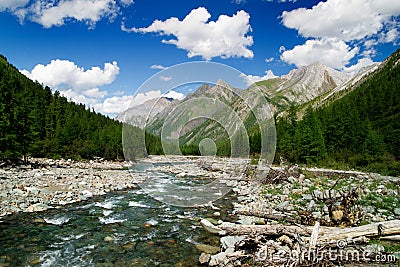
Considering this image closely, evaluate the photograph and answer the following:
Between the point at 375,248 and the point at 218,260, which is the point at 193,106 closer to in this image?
the point at 218,260

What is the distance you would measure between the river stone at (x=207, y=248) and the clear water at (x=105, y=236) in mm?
173

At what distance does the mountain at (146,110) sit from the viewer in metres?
10.8

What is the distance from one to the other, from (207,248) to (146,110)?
584cm

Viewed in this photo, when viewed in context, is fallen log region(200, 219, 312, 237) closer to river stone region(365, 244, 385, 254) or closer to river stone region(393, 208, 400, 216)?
river stone region(365, 244, 385, 254)

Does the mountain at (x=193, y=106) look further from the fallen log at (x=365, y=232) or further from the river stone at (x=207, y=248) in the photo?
the fallen log at (x=365, y=232)

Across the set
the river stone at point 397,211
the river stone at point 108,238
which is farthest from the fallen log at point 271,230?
the river stone at point 397,211

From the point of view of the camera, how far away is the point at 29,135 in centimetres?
2786

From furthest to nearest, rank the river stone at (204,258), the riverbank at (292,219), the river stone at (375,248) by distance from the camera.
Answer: the river stone at (204,258), the riverbank at (292,219), the river stone at (375,248)

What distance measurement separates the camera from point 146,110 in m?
11.2

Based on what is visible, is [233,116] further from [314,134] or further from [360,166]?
[314,134]

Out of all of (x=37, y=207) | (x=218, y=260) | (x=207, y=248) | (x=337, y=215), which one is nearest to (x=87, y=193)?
(x=37, y=207)

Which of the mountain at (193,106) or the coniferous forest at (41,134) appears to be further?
the coniferous forest at (41,134)

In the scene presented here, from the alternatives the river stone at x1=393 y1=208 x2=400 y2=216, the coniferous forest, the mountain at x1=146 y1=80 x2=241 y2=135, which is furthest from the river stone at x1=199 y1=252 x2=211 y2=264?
the coniferous forest

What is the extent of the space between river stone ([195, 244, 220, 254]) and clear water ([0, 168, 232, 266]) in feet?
0.57
